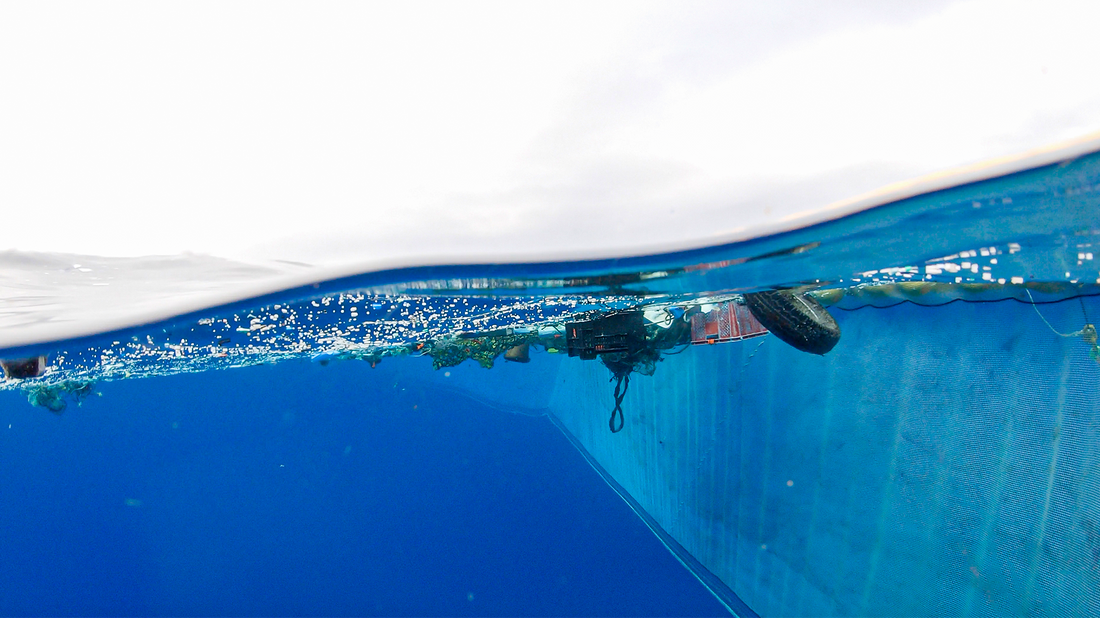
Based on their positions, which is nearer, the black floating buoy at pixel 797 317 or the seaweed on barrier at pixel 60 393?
the black floating buoy at pixel 797 317

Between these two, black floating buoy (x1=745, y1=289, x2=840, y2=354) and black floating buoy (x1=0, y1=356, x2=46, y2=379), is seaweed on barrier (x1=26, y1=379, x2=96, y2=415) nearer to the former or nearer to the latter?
black floating buoy (x1=0, y1=356, x2=46, y2=379)

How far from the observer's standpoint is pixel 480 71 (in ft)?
11.4

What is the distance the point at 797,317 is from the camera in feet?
24.6

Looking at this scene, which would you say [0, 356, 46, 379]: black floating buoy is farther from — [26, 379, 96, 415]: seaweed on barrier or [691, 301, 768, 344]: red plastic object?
[691, 301, 768, 344]: red plastic object

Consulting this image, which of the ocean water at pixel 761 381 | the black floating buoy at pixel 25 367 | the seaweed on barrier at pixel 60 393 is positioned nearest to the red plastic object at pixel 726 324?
the ocean water at pixel 761 381

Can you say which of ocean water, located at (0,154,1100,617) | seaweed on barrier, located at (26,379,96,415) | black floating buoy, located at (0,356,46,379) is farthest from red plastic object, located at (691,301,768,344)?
seaweed on barrier, located at (26,379,96,415)

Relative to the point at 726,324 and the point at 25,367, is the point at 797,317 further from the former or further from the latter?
the point at 25,367

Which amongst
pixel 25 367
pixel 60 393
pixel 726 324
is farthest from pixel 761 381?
pixel 60 393

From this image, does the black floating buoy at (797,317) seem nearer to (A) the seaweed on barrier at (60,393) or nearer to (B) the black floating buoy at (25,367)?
(B) the black floating buoy at (25,367)

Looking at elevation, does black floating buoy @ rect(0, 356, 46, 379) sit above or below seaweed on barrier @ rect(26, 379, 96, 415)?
above

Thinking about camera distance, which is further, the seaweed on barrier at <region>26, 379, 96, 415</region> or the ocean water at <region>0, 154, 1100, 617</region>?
the seaweed on barrier at <region>26, 379, 96, 415</region>

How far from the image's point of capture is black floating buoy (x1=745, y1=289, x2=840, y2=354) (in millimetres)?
7434

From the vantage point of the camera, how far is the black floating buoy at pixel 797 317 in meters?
7.43

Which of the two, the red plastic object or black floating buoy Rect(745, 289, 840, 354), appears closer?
black floating buoy Rect(745, 289, 840, 354)
